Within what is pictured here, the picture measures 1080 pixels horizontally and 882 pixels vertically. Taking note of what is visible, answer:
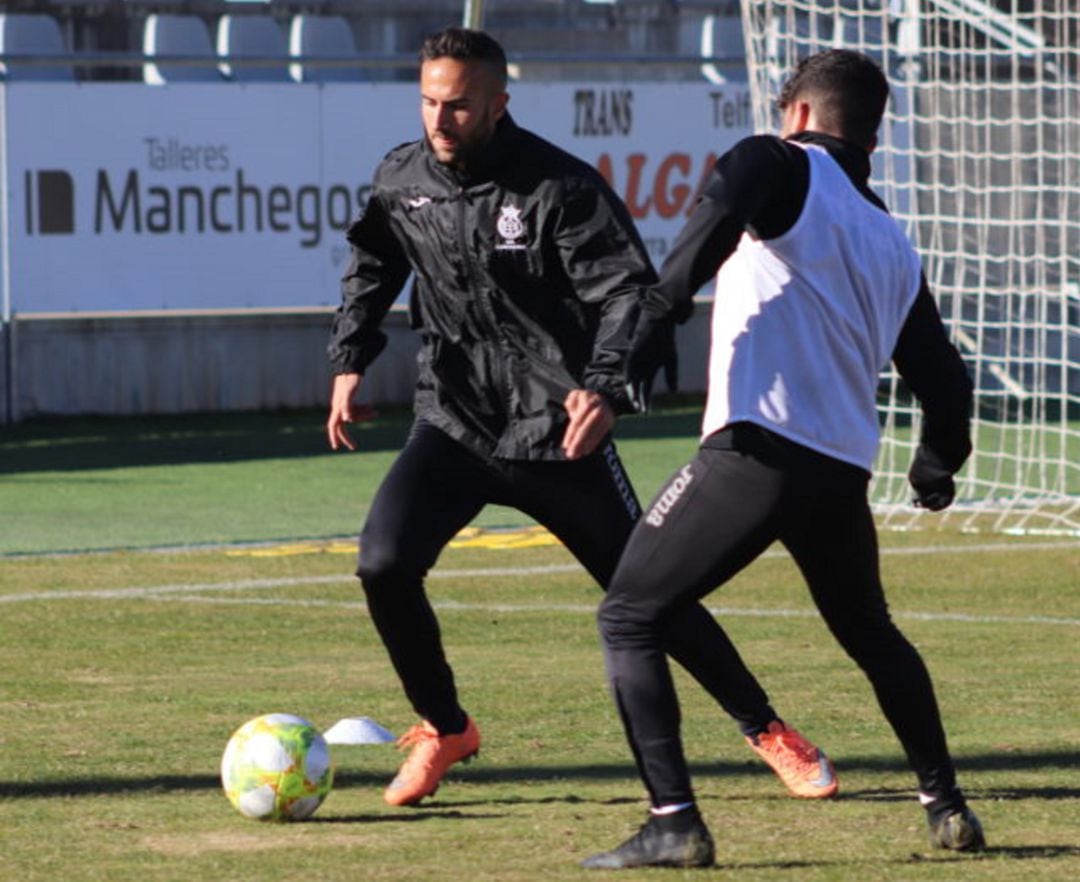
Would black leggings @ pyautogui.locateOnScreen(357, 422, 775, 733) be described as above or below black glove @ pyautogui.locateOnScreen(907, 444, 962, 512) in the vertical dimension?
below

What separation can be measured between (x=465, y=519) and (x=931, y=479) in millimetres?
1335

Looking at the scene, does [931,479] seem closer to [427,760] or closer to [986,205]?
[427,760]

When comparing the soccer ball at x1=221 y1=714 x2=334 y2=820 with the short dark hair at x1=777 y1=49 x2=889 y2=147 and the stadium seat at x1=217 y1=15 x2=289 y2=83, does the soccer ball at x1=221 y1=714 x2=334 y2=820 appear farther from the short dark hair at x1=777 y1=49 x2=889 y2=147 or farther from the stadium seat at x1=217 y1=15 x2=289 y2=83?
the stadium seat at x1=217 y1=15 x2=289 y2=83

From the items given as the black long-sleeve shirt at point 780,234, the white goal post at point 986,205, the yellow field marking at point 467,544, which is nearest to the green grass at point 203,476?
the yellow field marking at point 467,544

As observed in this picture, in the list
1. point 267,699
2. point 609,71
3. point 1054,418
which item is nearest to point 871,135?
point 267,699

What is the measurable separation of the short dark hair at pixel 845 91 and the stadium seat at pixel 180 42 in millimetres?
16276

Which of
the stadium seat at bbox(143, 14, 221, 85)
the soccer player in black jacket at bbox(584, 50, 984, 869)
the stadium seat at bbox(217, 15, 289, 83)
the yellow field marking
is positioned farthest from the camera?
the stadium seat at bbox(217, 15, 289, 83)

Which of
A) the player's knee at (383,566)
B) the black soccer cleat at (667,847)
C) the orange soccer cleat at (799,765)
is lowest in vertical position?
the orange soccer cleat at (799,765)

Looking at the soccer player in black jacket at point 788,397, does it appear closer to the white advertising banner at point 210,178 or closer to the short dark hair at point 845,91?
the short dark hair at point 845,91

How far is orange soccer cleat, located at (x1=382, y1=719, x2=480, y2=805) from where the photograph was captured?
731cm

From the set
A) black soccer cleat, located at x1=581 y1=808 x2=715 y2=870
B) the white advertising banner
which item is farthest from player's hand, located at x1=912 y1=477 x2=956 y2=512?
the white advertising banner

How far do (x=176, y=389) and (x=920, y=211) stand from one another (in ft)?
20.3

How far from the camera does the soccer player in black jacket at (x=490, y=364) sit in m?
7.20

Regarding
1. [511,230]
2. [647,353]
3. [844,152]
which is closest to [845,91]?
[844,152]
